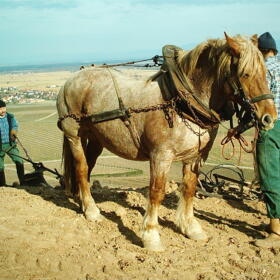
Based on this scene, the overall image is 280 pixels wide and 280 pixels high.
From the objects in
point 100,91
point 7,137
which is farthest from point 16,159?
point 100,91

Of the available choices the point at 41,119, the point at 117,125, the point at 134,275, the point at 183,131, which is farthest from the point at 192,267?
the point at 41,119

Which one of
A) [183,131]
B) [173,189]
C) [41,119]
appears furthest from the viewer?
[41,119]

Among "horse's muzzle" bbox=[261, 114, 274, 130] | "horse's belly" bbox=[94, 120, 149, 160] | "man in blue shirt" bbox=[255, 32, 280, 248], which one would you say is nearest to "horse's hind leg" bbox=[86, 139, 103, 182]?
"horse's belly" bbox=[94, 120, 149, 160]

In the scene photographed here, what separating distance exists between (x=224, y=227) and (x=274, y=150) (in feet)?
4.39

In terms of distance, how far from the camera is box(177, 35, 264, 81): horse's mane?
3.58 m

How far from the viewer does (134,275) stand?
380cm

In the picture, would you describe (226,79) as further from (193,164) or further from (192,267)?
(192,267)

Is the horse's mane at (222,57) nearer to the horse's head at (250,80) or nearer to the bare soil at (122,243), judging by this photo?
the horse's head at (250,80)

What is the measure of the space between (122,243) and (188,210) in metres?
0.98

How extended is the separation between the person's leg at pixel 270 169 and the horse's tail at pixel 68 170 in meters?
2.93

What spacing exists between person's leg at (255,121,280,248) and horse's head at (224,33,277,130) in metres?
0.67

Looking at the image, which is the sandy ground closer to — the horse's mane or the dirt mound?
the dirt mound

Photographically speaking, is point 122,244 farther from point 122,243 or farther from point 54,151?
point 54,151

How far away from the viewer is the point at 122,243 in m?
4.53
